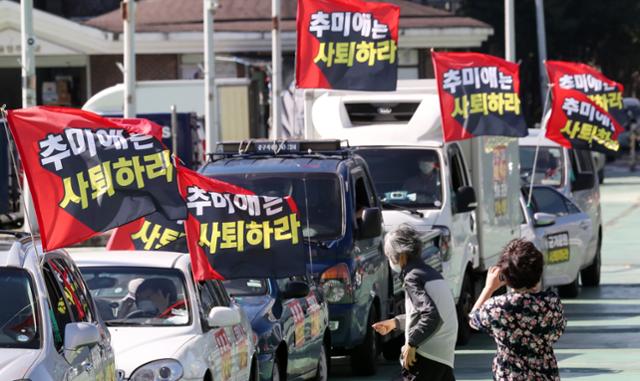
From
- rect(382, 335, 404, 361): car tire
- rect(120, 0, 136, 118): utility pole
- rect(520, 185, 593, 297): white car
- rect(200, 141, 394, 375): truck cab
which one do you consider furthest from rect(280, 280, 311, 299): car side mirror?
rect(120, 0, 136, 118): utility pole

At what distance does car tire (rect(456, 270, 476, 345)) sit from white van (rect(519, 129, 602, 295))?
493 cm

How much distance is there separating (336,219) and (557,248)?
6403mm

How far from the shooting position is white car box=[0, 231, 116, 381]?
7477 mm

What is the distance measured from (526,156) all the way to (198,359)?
15.5 metres

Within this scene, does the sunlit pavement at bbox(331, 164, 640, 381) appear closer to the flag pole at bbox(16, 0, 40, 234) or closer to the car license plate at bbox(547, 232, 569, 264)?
the car license plate at bbox(547, 232, 569, 264)

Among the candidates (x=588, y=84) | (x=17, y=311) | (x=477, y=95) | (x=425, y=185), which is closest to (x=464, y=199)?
(x=425, y=185)

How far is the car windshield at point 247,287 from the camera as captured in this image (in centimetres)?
1273

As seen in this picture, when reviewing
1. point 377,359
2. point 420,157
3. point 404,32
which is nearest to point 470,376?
point 377,359

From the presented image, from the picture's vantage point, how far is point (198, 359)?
998 cm

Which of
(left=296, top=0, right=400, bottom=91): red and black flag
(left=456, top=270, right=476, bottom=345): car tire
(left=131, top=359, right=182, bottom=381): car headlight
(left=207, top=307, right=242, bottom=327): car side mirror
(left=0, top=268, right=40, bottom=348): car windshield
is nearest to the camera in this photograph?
(left=0, top=268, right=40, bottom=348): car windshield

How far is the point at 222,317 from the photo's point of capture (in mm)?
10281

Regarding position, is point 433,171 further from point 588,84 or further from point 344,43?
point 588,84

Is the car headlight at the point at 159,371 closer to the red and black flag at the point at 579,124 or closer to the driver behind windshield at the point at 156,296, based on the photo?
the driver behind windshield at the point at 156,296

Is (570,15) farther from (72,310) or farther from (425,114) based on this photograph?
(72,310)
